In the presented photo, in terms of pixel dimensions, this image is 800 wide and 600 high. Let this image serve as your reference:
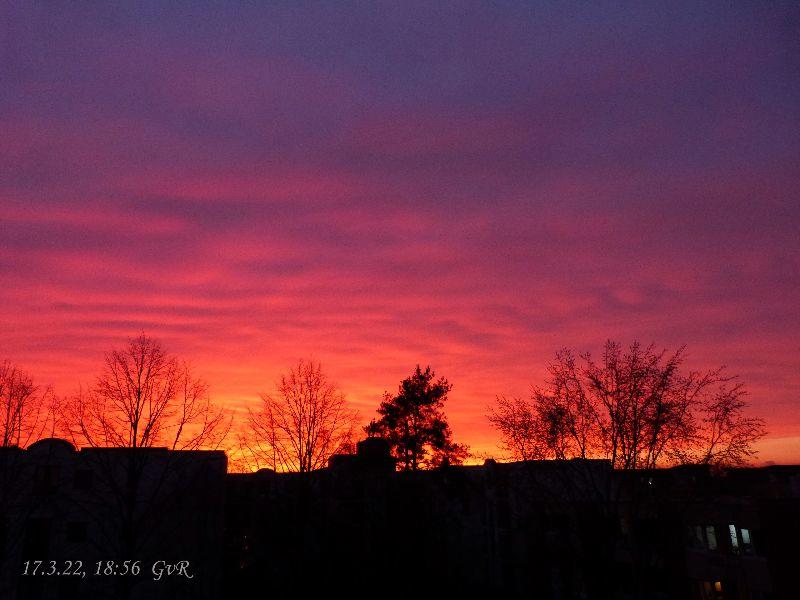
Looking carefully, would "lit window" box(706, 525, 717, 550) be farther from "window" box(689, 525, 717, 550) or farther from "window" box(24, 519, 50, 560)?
"window" box(24, 519, 50, 560)

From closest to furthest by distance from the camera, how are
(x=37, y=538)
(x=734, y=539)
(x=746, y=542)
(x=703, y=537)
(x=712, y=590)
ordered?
(x=746, y=542)
(x=734, y=539)
(x=712, y=590)
(x=37, y=538)
(x=703, y=537)

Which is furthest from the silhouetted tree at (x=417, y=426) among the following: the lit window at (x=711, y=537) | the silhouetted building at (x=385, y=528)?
the lit window at (x=711, y=537)

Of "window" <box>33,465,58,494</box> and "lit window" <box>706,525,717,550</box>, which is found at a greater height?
"window" <box>33,465,58,494</box>

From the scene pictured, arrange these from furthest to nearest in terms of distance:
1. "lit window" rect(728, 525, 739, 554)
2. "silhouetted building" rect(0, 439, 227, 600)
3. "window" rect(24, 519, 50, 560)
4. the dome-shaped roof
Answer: the dome-shaped roof, "window" rect(24, 519, 50, 560), "silhouetted building" rect(0, 439, 227, 600), "lit window" rect(728, 525, 739, 554)

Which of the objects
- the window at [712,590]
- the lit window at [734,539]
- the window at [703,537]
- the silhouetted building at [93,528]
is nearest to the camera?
the lit window at [734,539]

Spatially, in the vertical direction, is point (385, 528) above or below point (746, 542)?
above

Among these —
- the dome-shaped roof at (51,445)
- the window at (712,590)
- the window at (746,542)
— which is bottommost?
the window at (712,590)

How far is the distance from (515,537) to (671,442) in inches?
1406

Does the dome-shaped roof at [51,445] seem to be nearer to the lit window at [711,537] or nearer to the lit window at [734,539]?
the lit window at [711,537]

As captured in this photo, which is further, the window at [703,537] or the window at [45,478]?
the window at [45,478]

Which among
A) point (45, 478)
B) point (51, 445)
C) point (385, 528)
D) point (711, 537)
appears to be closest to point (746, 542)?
point (711, 537)

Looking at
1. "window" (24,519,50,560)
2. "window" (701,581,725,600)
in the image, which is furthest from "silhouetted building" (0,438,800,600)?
"window" (701,581,725,600)

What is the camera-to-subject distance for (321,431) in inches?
1948

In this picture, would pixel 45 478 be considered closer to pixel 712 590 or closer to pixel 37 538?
pixel 37 538
